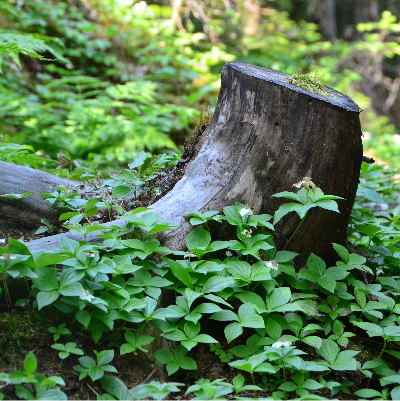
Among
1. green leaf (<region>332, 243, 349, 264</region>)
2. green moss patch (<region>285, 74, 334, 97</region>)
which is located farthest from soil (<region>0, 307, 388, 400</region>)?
green moss patch (<region>285, 74, 334, 97</region>)

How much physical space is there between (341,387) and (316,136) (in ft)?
4.07

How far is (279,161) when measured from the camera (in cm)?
208

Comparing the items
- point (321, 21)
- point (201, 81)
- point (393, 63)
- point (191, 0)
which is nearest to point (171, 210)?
point (201, 81)

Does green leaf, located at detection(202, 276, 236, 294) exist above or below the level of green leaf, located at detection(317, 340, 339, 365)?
above

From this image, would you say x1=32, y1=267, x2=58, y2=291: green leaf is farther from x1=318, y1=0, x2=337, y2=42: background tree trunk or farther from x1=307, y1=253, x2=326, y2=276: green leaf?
x1=318, y1=0, x2=337, y2=42: background tree trunk

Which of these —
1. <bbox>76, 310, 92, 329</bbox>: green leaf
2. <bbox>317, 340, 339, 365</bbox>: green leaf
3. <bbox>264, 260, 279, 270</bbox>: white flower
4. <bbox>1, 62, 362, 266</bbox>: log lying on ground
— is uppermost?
<bbox>1, 62, 362, 266</bbox>: log lying on ground

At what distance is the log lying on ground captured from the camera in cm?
204

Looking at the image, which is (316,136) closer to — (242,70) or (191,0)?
(242,70)

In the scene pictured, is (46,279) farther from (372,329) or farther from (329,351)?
(372,329)

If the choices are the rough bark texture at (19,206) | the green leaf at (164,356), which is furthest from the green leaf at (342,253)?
the rough bark texture at (19,206)

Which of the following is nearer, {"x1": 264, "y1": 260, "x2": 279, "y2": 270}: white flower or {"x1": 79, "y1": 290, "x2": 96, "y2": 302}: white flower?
{"x1": 79, "y1": 290, "x2": 96, "y2": 302}: white flower

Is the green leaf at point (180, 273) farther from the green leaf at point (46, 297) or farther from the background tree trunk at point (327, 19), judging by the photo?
the background tree trunk at point (327, 19)

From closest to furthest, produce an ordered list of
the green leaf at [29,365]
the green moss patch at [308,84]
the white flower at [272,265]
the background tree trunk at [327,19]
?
1. the green leaf at [29,365]
2. the white flower at [272,265]
3. the green moss patch at [308,84]
4. the background tree trunk at [327,19]

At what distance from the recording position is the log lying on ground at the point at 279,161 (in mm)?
2041
